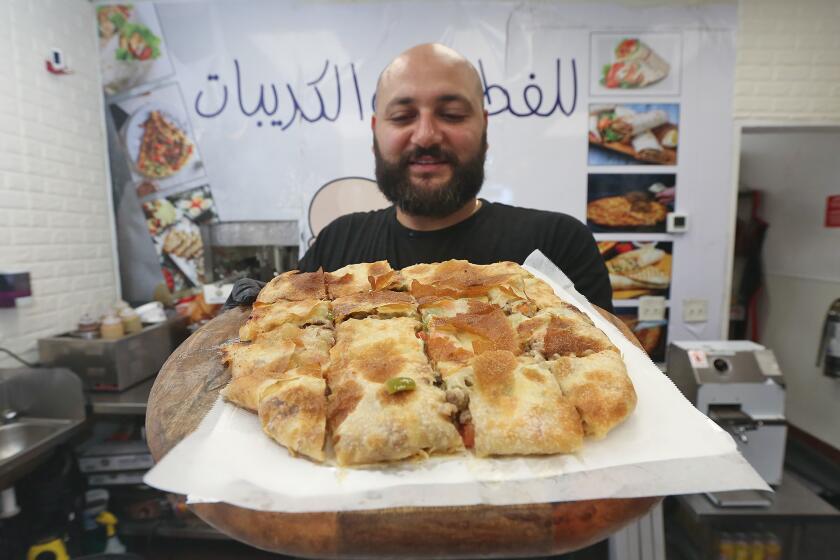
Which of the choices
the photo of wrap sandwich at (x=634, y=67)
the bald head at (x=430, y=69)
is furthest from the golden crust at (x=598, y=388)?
the photo of wrap sandwich at (x=634, y=67)

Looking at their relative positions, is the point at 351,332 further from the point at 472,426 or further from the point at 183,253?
the point at 183,253

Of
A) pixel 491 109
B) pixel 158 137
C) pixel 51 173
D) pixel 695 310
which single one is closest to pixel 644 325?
pixel 695 310

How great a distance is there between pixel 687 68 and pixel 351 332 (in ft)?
13.6

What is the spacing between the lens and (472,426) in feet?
3.32

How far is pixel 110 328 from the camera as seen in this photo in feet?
11.0

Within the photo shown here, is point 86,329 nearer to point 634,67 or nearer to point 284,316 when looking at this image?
point 284,316

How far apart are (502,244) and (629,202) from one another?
7.94 feet

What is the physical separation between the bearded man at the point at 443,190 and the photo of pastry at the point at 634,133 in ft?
6.86

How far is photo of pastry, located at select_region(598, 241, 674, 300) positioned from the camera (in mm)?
4109

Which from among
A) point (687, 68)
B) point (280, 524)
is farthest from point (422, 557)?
point (687, 68)

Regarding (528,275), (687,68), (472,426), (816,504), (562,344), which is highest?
(687,68)

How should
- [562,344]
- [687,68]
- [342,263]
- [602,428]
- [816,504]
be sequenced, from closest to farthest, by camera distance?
[602,428]
[562,344]
[342,263]
[816,504]
[687,68]

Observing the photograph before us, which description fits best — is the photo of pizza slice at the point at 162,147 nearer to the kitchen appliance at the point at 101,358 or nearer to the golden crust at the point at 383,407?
the kitchen appliance at the point at 101,358

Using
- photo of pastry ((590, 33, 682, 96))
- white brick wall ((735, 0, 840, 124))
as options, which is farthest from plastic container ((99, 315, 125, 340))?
white brick wall ((735, 0, 840, 124))
